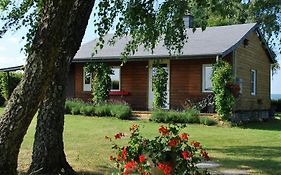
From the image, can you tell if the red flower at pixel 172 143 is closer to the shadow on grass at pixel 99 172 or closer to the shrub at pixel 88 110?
the shadow on grass at pixel 99 172

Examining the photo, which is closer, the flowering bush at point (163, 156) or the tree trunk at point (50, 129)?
the flowering bush at point (163, 156)

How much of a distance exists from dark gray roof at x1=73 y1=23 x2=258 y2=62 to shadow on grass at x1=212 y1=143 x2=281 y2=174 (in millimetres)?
9157

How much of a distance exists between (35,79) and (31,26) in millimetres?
2833

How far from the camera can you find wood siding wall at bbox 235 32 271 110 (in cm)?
2400

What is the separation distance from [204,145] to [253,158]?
2471 millimetres

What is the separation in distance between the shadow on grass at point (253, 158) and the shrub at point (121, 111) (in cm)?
958

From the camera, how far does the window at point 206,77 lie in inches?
906

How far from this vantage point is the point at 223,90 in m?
20.1

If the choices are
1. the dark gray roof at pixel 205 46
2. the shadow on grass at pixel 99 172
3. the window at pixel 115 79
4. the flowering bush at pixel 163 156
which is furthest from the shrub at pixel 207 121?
the flowering bush at pixel 163 156

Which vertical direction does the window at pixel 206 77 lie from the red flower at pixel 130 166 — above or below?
above

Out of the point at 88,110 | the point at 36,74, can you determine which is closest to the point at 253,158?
the point at 36,74

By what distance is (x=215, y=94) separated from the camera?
67.4 ft

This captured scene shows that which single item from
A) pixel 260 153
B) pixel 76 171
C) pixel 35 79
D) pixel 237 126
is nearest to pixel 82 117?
pixel 237 126

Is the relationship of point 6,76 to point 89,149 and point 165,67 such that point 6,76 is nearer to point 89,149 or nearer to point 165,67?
point 165,67
